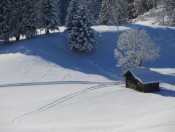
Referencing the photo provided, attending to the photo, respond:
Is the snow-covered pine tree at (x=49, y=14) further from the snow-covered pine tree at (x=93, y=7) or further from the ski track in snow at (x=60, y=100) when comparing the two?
the snow-covered pine tree at (x=93, y=7)

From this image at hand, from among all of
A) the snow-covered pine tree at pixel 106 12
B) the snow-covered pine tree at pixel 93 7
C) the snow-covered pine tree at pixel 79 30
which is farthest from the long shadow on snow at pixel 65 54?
the snow-covered pine tree at pixel 93 7

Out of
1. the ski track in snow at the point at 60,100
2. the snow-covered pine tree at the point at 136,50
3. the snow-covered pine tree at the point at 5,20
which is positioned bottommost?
the ski track in snow at the point at 60,100

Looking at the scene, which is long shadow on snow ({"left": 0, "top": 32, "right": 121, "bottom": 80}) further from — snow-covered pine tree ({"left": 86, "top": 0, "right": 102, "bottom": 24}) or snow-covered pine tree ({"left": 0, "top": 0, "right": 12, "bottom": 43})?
snow-covered pine tree ({"left": 86, "top": 0, "right": 102, "bottom": 24})

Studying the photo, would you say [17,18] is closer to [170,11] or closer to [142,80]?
[142,80]

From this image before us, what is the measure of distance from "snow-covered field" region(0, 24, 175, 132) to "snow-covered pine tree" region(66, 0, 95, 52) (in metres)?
1.64

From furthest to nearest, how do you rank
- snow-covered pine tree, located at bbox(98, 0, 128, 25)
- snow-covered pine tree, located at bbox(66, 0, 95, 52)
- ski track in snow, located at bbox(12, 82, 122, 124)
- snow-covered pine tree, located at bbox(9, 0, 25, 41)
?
snow-covered pine tree, located at bbox(98, 0, 128, 25), snow-covered pine tree, located at bbox(9, 0, 25, 41), snow-covered pine tree, located at bbox(66, 0, 95, 52), ski track in snow, located at bbox(12, 82, 122, 124)

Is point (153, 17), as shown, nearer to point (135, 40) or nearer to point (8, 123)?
point (135, 40)

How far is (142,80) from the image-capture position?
177 ft

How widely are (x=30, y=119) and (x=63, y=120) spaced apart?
13.1ft

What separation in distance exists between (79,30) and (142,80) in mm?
22945

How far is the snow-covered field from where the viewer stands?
39625 millimetres

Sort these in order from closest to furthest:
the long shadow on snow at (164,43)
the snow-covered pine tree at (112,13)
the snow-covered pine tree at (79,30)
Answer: the snow-covered pine tree at (79,30) < the long shadow on snow at (164,43) < the snow-covered pine tree at (112,13)

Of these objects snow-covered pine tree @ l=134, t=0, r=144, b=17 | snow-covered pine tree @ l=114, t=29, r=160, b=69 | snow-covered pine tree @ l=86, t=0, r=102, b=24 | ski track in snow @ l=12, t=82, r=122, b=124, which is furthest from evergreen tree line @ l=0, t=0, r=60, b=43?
snow-covered pine tree @ l=134, t=0, r=144, b=17

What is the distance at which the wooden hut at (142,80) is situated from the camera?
175 feet
